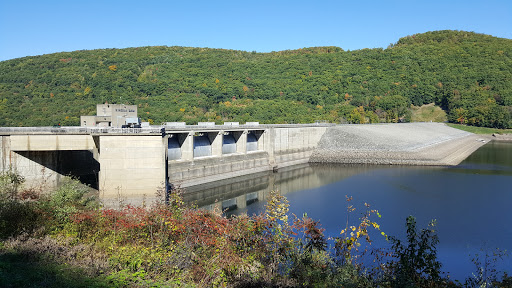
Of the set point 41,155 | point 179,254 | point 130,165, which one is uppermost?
point 41,155

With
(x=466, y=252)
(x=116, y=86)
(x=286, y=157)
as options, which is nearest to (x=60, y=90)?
(x=116, y=86)

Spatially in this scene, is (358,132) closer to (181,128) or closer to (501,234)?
(181,128)

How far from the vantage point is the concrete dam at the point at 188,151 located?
2684cm

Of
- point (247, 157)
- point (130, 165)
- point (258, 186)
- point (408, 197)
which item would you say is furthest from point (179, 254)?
point (247, 157)

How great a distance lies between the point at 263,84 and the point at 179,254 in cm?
11762

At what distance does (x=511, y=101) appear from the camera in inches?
4481

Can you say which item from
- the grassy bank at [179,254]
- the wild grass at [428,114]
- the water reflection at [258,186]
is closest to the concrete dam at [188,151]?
the water reflection at [258,186]

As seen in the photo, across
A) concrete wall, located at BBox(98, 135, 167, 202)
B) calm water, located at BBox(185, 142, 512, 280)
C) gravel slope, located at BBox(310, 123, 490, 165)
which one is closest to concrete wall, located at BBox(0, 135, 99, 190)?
concrete wall, located at BBox(98, 135, 167, 202)

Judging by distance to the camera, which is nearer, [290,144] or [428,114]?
[290,144]

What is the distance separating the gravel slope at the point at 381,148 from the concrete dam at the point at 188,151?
0.14m

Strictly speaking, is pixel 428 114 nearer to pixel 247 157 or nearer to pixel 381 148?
pixel 381 148

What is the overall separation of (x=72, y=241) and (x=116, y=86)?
318 feet

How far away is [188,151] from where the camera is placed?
133ft

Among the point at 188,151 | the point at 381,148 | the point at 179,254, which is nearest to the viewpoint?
the point at 179,254
